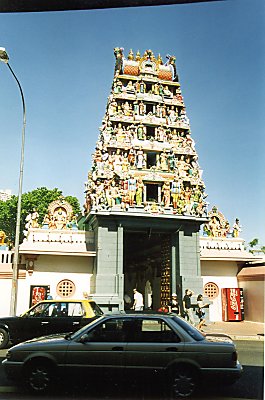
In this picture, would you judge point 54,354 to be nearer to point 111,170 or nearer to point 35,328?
point 35,328

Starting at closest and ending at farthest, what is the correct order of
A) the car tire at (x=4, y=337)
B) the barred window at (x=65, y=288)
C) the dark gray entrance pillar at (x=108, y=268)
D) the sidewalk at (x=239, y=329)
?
the car tire at (x=4, y=337) < the sidewalk at (x=239, y=329) < the dark gray entrance pillar at (x=108, y=268) < the barred window at (x=65, y=288)

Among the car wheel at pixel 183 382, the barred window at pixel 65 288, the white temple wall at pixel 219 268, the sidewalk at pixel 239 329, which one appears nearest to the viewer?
the car wheel at pixel 183 382

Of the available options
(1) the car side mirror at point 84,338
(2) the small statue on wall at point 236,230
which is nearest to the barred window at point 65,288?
(2) the small statue on wall at point 236,230

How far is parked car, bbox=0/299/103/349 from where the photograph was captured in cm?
671

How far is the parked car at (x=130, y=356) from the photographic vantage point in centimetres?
429

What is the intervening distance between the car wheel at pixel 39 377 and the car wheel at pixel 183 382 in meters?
1.44

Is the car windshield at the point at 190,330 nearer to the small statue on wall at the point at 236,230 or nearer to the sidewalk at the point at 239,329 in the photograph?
the sidewalk at the point at 239,329

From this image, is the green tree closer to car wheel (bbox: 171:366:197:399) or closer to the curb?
the curb

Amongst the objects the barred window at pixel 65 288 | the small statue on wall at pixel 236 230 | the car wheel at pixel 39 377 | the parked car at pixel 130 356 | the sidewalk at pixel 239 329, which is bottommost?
the sidewalk at pixel 239 329

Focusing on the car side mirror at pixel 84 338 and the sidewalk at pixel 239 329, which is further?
the sidewalk at pixel 239 329

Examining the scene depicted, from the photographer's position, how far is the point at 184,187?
15570 mm

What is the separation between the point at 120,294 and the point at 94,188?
4249 millimetres

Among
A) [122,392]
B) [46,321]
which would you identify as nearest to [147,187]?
[46,321]

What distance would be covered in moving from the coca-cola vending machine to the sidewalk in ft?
0.81
